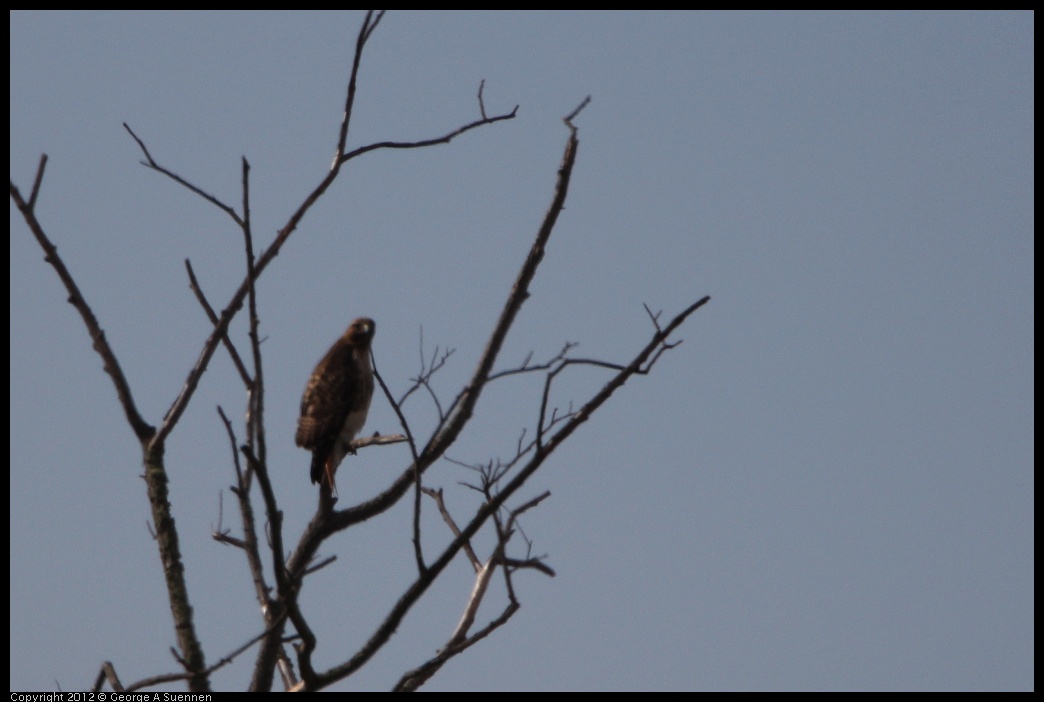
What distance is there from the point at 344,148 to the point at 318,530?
1.62 metres

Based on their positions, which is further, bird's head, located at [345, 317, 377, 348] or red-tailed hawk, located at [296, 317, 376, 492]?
bird's head, located at [345, 317, 377, 348]

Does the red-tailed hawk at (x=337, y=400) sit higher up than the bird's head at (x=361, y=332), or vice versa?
the bird's head at (x=361, y=332)

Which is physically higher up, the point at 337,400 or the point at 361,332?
the point at 361,332

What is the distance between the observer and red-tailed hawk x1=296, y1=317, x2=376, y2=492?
306 inches

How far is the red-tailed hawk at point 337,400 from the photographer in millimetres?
7766

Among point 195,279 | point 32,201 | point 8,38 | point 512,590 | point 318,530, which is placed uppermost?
point 8,38

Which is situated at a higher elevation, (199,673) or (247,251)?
(247,251)

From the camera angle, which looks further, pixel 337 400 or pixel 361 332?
pixel 361 332

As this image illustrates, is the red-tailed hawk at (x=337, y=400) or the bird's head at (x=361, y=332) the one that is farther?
the bird's head at (x=361, y=332)

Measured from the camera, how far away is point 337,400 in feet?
27.0

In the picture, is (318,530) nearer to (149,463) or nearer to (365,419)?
(149,463)
